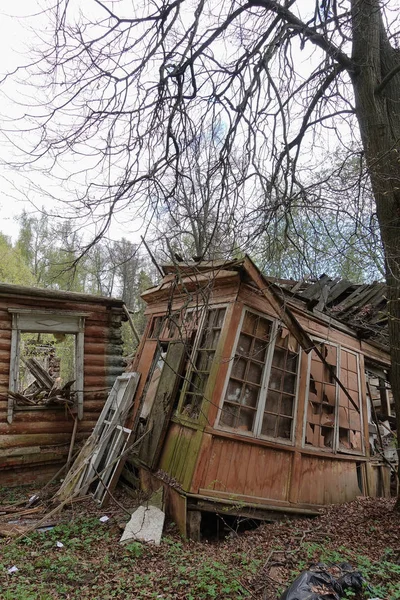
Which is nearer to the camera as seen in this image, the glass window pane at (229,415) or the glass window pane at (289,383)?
the glass window pane at (229,415)

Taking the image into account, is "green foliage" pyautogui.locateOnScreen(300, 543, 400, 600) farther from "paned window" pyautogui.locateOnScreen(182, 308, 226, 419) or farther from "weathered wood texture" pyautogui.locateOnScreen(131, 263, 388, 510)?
"paned window" pyautogui.locateOnScreen(182, 308, 226, 419)

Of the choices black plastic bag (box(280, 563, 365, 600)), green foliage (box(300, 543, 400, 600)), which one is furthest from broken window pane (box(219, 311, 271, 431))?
black plastic bag (box(280, 563, 365, 600))

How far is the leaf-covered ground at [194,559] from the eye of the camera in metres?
3.76

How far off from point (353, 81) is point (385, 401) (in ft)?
20.4

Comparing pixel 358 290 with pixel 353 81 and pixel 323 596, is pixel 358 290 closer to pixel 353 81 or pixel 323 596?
pixel 353 81

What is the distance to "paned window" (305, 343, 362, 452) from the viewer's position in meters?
6.60

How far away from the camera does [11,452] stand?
25.7 feet

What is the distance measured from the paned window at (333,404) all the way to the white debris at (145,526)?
252 cm

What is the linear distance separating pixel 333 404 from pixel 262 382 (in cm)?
176

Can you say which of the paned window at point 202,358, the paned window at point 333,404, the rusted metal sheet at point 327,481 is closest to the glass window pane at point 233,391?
the paned window at point 202,358

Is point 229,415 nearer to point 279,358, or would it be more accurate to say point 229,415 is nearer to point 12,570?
point 279,358

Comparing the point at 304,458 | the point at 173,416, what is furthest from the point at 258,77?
the point at 304,458

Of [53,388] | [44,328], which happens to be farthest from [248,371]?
[53,388]

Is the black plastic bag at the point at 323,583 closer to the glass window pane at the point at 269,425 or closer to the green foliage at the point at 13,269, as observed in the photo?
the glass window pane at the point at 269,425
